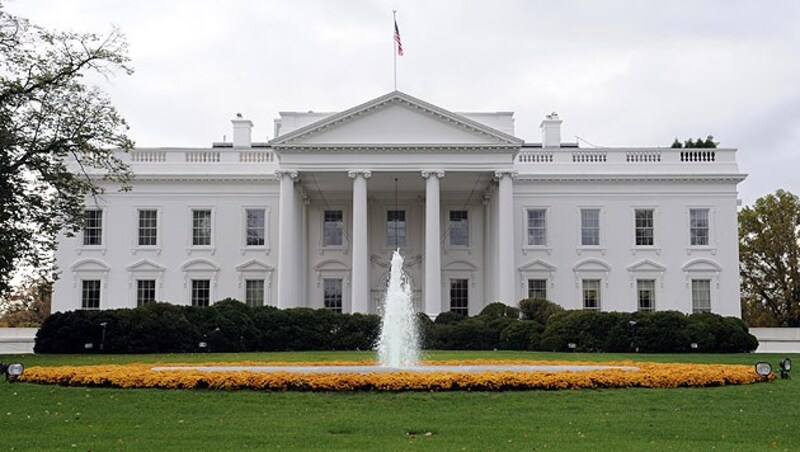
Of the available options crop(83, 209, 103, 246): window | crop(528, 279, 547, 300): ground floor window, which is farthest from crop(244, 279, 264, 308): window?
crop(528, 279, 547, 300): ground floor window

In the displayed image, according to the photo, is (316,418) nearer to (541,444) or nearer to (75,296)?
(541,444)

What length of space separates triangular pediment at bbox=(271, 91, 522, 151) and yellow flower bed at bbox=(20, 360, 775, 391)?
2382 cm

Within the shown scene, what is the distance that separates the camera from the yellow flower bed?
17.2 m

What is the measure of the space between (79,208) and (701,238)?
29940 mm

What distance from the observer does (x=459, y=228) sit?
157 ft

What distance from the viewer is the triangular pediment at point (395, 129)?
41.8m

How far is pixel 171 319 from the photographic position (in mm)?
32875

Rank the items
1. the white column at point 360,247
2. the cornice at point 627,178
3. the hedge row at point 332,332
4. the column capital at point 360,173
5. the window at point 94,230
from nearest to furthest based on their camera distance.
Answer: the hedge row at point 332,332, the white column at point 360,247, the column capital at point 360,173, the window at point 94,230, the cornice at point 627,178

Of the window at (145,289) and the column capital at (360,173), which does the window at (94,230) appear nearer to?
the window at (145,289)

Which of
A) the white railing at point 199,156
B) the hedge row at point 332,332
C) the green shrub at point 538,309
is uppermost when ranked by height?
the white railing at point 199,156

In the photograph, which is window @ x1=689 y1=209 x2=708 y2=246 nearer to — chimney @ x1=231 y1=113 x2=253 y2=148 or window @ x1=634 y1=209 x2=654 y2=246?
window @ x1=634 y1=209 x2=654 y2=246

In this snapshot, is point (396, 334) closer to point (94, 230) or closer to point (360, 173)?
point (360, 173)

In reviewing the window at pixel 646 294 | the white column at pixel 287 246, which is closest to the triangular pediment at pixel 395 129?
the white column at pixel 287 246

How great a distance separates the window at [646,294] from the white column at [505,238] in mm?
7494
